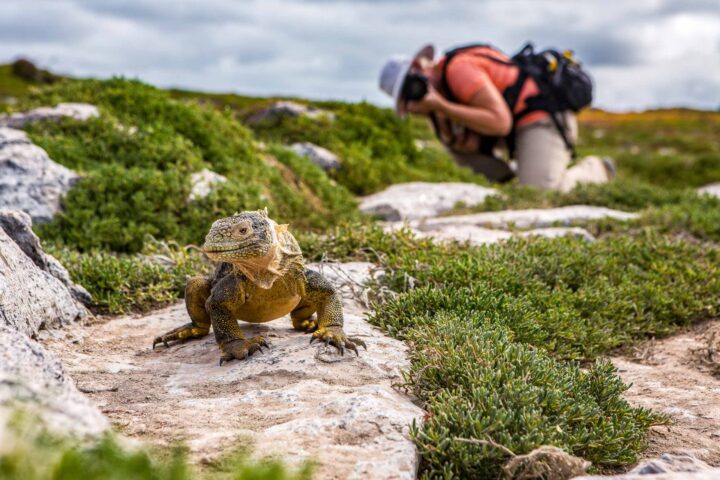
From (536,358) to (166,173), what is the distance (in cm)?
678

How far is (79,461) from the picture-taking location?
2.26m

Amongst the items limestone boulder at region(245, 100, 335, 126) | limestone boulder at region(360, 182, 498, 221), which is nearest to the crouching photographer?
limestone boulder at region(360, 182, 498, 221)

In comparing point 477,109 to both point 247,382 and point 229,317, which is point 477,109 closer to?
point 229,317

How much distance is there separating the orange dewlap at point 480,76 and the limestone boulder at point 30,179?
8299 mm

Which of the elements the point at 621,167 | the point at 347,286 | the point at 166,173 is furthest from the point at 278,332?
the point at 621,167

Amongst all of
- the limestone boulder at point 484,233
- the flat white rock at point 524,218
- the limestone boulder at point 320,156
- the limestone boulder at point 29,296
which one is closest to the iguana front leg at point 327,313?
the limestone boulder at point 29,296

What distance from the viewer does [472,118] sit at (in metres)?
15.3

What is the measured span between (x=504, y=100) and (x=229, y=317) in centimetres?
1188

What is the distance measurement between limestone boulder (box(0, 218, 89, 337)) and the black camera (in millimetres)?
9731

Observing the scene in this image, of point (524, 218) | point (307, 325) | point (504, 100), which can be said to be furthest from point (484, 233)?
point (504, 100)

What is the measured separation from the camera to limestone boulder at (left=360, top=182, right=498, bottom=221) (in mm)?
12406

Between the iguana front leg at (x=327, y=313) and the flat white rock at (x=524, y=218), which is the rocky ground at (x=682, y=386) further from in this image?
the flat white rock at (x=524, y=218)

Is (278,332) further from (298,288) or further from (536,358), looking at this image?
(536,358)

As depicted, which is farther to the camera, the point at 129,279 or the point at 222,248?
the point at 129,279
